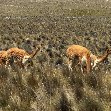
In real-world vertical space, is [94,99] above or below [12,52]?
above

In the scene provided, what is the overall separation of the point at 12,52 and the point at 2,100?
4.74 meters

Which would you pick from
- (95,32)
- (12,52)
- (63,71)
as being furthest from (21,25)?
(63,71)

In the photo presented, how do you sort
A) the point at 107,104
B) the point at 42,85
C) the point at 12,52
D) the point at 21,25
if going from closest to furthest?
1. the point at 107,104
2. the point at 42,85
3. the point at 12,52
4. the point at 21,25

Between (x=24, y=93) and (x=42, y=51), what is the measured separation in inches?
427

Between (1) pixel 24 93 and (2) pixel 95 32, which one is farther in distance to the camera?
(2) pixel 95 32

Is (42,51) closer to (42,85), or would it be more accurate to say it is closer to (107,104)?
(42,85)

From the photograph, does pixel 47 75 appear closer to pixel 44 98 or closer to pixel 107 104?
pixel 44 98

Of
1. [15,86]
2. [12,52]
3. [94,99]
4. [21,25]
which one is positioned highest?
[94,99]

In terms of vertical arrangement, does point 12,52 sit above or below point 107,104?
below

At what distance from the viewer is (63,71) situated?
27.6 feet

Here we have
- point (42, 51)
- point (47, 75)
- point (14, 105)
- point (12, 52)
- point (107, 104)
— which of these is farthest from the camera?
point (42, 51)

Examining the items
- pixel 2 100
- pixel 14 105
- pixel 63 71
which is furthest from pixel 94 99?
pixel 63 71

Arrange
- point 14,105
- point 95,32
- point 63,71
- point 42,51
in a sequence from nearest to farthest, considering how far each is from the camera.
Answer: point 14,105
point 63,71
point 42,51
point 95,32

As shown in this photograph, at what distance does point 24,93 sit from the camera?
22.1 ft
